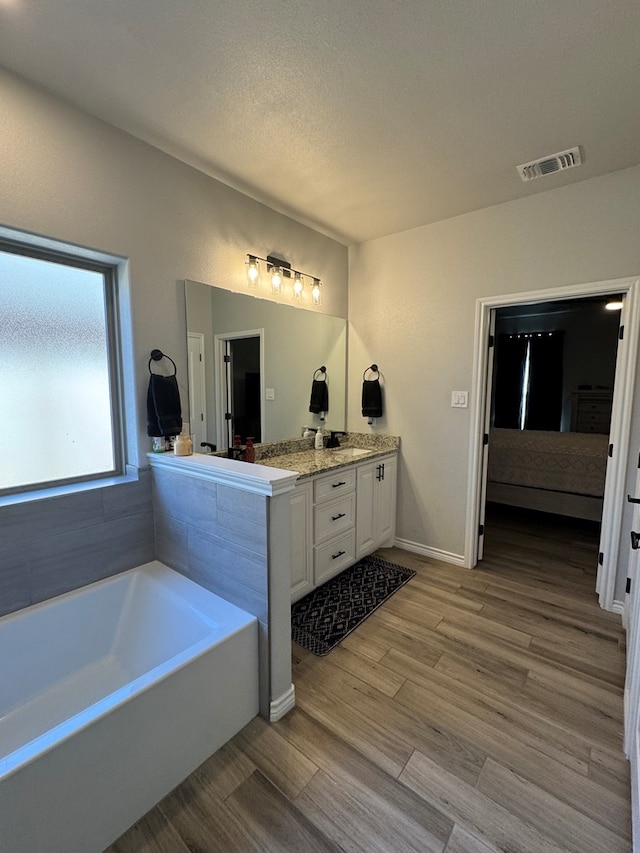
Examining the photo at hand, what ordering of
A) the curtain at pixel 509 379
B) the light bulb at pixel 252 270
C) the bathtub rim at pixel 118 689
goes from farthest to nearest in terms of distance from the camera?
the curtain at pixel 509 379, the light bulb at pixel 252 270, the bathtub rim at pixel 118 689

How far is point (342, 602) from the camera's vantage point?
2.51 meters

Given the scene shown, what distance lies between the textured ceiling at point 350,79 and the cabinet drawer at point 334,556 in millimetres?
2351

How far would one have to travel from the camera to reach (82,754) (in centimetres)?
111

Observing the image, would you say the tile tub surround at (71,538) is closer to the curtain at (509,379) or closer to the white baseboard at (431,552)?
the white baseboard at (431,552)

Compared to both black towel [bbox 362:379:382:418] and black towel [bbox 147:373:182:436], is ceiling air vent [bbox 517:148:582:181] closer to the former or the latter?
black towel [bbox 362:379:382:418]

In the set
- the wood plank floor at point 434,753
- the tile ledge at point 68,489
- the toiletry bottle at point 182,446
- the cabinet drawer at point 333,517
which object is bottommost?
the wood plank floor at point 434,753

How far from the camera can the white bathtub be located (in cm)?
107

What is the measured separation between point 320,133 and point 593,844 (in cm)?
301

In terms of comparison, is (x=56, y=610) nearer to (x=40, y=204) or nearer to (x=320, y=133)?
(x=40, y=204)

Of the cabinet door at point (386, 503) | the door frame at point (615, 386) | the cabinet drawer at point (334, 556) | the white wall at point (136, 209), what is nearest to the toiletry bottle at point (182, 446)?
the white wall at point (136, 209)

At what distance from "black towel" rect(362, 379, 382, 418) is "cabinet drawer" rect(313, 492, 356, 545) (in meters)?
0.83

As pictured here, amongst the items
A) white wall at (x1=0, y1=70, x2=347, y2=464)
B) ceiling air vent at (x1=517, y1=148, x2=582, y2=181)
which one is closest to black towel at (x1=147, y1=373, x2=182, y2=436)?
white wall at (x1=0, y1=70, x2=347, y2=464)

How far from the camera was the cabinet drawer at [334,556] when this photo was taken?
2527 mm

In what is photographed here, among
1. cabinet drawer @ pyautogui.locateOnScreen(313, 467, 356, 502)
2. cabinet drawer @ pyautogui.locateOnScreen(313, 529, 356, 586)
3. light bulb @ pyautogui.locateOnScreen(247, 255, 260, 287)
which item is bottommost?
cabinet drawer @ pyautogui.locateOnScreen(313, 529, 356, 586)
